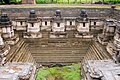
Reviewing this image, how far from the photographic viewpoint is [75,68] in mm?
20219

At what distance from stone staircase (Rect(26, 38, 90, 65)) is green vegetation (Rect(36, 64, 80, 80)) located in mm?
1008

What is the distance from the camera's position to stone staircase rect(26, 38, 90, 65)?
21.5 meters

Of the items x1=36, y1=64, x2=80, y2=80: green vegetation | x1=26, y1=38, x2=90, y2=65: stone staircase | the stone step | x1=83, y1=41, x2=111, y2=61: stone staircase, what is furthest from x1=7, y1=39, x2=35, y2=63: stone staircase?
x1=83, y1=41, x2=111, y2=61: stone staircase

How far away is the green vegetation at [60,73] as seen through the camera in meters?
18.3

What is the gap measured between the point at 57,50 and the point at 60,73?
3609mm

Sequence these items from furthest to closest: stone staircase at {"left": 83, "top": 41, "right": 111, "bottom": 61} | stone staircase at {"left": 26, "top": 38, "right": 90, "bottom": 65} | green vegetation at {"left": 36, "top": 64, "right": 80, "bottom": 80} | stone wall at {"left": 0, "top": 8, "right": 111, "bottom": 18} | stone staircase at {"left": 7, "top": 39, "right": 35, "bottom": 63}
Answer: stone wall at {"left": 0, "top": 8, "right": 111, "bottom": 18}, stone staircase at {"left": 26, "top": 38, "right": 90, "bottom": 65}, stone staircase at {"left": 83, "top": 41, "right": 111, "bottom": 61}, green vegetation at {"left": 36, "top": 64, "right": 80, "bottom": 80}, stone staircase at {"left": 7, "top": 39, "right": 35, "bottom": 63}

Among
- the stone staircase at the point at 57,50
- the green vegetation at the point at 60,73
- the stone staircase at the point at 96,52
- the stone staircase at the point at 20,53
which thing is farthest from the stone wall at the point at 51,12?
the green vegetation at the point at 60,73

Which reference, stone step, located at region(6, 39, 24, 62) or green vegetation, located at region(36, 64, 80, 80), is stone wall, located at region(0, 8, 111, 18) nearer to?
stone step, located at region(6, 39, 24, 62)

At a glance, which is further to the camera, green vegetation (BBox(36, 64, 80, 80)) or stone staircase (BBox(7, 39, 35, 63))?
green vegetation (BBox(36, 64, 80, 80))

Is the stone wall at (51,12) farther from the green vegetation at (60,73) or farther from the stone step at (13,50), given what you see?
the green vegetation at (60,73)

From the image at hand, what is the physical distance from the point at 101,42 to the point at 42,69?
6.54m

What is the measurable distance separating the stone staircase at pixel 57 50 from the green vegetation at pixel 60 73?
3.31 ft

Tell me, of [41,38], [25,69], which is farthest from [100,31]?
[25,69]

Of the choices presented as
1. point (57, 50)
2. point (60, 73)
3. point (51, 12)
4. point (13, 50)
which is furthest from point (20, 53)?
point (51, 12)
